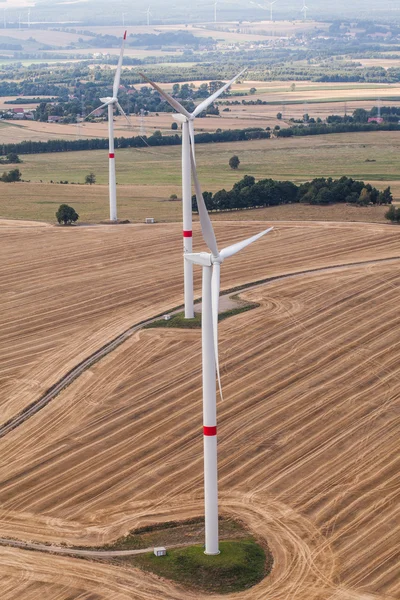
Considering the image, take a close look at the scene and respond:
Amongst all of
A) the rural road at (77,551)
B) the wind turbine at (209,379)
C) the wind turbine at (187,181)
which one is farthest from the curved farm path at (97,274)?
the wind turbine at (209,379)

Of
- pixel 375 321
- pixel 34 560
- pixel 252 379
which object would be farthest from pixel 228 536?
pixel 375 321

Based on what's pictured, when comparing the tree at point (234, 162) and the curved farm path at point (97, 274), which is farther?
the tree at point (234, 162)

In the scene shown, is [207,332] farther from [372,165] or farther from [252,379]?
[372,165]

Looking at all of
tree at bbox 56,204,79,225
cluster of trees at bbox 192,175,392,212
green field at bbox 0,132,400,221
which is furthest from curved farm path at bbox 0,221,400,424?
green field at bbox 0,132,400,221

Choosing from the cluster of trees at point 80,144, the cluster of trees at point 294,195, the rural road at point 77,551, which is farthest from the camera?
the cluster of trees at point 80,144

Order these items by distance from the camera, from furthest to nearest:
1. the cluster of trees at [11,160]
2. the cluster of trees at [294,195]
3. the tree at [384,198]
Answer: the cluster of trees at [11,160] → the cluster of trees at [294,195] → the tree at [384,198]

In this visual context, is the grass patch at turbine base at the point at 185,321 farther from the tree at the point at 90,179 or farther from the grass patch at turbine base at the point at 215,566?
the tree at the point at 90,179
